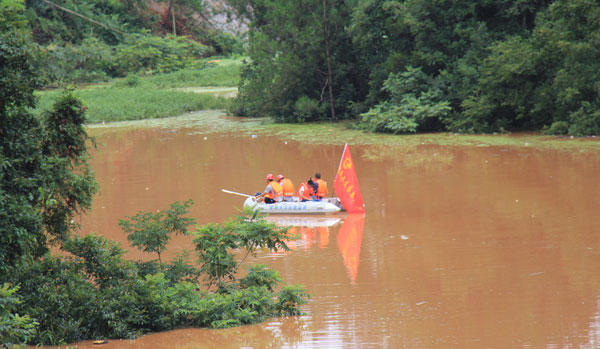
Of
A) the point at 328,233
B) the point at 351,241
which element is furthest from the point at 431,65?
the point at 351,241

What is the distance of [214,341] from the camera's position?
7957 mm

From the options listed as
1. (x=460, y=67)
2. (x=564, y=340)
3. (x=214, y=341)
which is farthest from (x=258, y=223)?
(x=460, y=67)

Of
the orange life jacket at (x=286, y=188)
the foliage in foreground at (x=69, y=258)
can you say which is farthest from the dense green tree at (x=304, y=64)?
the foliage in foreground at (x=69, y=258)

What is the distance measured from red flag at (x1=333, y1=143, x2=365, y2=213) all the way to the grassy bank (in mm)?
16975

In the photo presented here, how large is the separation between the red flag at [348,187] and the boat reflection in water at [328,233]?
0.61 ft

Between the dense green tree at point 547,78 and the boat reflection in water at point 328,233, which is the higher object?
the dense green tree at point 547,78

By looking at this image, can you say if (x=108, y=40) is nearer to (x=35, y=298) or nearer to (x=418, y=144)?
(x=418, y=144)

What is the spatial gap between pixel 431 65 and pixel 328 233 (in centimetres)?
1648

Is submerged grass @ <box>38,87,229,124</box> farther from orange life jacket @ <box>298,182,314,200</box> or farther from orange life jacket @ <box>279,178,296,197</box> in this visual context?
orange life jacket @ <box>298,182,314,200</box>

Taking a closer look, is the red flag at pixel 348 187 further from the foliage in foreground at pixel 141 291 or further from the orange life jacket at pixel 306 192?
the foliage in foreground at pixel 141 291

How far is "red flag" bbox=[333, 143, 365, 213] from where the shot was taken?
14.8 metres

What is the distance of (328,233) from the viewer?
542 inches

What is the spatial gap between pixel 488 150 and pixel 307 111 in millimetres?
10428

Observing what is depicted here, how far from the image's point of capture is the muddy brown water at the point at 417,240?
819 centimetres
